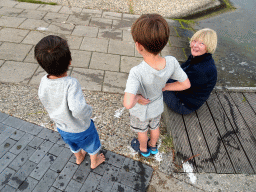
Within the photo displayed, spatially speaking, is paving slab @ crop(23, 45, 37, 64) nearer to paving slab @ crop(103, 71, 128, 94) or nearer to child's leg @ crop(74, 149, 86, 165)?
paving slab @ crop(103, 71, 128, 94)

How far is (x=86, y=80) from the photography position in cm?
321

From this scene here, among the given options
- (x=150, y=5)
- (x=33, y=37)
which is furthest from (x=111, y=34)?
(x=150, y=5)

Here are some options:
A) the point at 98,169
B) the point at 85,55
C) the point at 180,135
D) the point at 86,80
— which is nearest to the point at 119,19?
the point at 85,55

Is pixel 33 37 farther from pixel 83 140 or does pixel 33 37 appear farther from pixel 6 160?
pixel 83 140

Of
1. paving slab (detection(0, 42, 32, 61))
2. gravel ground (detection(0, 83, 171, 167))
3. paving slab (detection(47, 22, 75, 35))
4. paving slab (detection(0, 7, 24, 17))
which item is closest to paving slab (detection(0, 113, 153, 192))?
gravel ground (detection(0, 83, 171, 167))

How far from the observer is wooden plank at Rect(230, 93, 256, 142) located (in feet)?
8.43

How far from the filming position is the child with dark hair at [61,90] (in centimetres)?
116

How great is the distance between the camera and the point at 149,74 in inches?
52.6

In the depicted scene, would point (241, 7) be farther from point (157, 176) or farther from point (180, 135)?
point (157, 176)

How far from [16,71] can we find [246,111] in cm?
407

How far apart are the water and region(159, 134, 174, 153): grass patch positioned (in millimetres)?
1819

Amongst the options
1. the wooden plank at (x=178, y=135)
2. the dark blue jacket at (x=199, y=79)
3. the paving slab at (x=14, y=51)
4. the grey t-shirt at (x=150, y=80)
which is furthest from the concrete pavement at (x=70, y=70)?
the dark blue jacket at (x=199, y=79)

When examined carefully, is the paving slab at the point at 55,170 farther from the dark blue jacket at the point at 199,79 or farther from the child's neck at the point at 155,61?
the child's neck at the point at 155,61

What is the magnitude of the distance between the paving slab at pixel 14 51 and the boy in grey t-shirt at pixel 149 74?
119 inches
